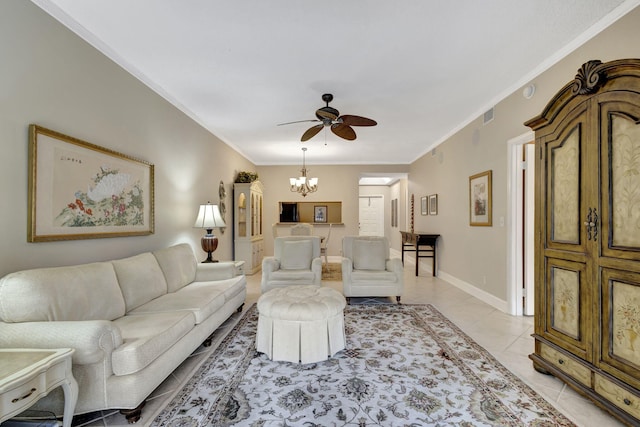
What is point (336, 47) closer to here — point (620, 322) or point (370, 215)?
point (620, 322)

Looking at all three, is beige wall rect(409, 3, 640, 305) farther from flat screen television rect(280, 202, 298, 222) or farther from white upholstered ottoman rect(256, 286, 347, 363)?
flat screen television rect(280, 202, 298, 222)

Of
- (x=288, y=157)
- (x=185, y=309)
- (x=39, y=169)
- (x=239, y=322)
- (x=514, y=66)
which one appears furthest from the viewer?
(x=288, y=157)

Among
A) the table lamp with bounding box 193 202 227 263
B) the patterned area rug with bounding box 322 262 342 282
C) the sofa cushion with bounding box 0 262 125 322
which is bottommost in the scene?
the patterned area rug with bounding box 322 262 342 282

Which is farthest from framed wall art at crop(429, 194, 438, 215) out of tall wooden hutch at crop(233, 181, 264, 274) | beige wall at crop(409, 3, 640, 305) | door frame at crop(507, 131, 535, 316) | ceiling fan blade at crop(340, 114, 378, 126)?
tall wooden hutch at crop(233, 181, 264, 274)

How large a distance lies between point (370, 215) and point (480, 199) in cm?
695

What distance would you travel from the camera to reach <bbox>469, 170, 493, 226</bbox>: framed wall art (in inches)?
161

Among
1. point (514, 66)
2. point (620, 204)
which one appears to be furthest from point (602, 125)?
point (514, 66)

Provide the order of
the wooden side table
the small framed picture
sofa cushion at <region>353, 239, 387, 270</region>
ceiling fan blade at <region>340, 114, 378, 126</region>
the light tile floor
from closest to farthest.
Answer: the wooden side table, the light tile floor, ceiling fan blade at <region>340, 114, 378, 126</region>, sofa cushion at <region>353, 239, 387, 270</region>, the small framed picture

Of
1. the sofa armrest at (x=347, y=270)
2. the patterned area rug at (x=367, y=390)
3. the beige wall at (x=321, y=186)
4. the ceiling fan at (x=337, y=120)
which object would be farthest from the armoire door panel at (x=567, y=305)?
the beige wall at (x=321, y=186)

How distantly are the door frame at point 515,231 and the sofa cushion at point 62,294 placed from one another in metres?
4.13

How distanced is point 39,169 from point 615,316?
12.6 ft

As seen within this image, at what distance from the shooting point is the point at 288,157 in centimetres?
739

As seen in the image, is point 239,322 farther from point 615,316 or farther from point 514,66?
point 514,66

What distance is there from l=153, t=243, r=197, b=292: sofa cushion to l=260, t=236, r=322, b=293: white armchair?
103 cm
